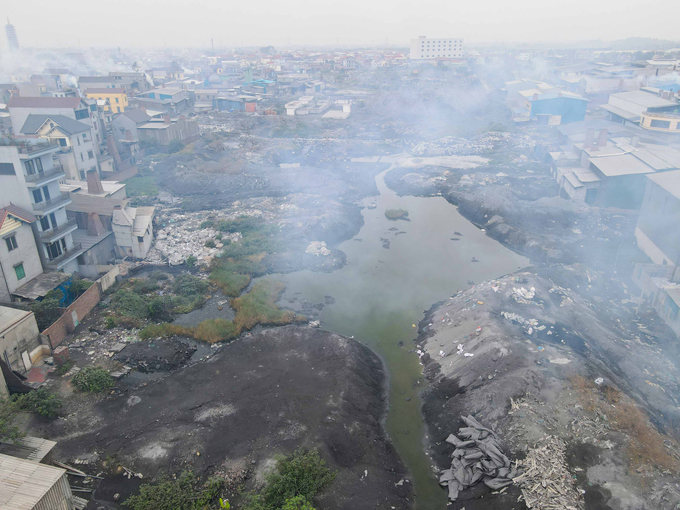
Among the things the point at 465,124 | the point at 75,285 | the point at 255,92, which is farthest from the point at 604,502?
the point at 255,92

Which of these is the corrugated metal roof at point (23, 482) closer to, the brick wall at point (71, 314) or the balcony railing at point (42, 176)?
the brick wall at point (71, 314)

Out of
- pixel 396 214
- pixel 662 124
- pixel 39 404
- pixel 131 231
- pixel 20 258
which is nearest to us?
pixel 39 404

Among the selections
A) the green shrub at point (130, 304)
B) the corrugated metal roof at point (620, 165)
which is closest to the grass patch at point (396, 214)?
the corrugated metal roof at point (620, 165)

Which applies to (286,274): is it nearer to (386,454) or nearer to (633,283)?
(386,454)

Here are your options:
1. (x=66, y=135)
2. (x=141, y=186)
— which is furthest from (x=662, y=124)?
(x=66, y=135)

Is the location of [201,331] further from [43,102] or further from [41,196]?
[43,102]

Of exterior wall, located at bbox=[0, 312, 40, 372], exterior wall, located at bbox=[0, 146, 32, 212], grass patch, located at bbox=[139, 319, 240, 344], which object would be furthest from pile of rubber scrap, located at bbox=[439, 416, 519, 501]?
exterior wall, located at bbox=[0, 146, 32, 212]

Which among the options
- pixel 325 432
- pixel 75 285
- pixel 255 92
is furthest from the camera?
pixel 255 92
